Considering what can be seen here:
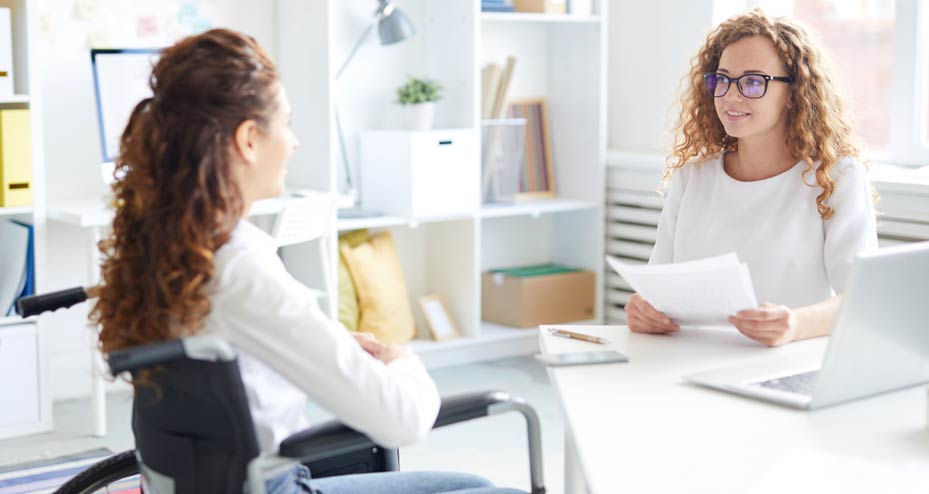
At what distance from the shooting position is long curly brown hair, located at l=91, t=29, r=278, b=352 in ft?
4.45

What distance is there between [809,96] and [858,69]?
206 centimetres

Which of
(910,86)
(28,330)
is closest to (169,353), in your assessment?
(28,330)

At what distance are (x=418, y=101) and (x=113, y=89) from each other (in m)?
1.07

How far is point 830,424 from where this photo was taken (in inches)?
57.2

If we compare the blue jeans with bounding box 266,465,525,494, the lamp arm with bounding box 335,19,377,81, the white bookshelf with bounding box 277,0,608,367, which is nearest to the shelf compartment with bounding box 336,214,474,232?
the white bookshelf with bounding box 277,0,608,367

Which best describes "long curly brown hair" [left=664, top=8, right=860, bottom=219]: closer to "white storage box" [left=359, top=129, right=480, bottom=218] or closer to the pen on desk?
the pen on desk

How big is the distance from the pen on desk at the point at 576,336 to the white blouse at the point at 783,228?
0.42 meters

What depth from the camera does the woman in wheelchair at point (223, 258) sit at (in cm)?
136

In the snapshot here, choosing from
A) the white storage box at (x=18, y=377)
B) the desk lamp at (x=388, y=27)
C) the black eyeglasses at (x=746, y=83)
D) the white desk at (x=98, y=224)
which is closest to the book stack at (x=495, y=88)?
the desk lamp at (x=388, y=27)

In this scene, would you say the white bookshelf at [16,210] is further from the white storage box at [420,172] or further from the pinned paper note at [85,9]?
the white storage box at [420,172]

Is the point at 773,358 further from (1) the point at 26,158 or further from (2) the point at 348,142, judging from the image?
(2) the point at 348,142

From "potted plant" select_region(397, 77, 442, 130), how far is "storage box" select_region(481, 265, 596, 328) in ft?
2.51

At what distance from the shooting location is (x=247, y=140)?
4.62 feet

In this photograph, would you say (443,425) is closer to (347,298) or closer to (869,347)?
(869,347)
